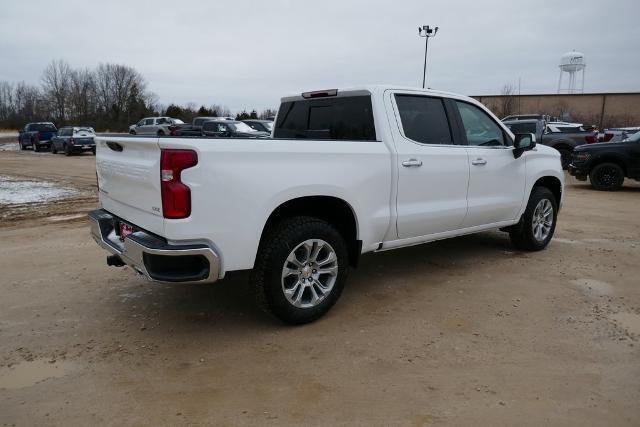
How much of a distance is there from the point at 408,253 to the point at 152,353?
11.5ft

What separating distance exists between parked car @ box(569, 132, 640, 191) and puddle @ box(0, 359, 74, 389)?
12695mm

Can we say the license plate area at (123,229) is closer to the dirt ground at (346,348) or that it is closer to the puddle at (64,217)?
the dirt ground at (346,348)

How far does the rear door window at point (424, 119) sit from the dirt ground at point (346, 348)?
1.45 m

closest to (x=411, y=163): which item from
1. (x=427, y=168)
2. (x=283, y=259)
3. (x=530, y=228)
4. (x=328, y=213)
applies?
(x=427, y=168)

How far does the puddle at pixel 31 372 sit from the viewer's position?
3125 millimetres

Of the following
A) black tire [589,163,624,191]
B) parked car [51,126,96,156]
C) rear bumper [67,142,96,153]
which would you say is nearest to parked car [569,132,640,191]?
black tire [589,163,624,191]

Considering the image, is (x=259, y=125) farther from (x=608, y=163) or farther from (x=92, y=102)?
(x=92, y=102)

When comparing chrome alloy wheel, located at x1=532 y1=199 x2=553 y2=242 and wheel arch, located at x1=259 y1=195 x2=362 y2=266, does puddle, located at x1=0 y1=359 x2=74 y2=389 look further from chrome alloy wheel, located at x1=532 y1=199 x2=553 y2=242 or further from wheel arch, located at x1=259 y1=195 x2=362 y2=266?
chrome alloy wheel, located at x1=532 y1=199 x2=553 y2=242

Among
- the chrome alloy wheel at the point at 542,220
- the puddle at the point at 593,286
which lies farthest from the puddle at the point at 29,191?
the puddle at the point at 593,286

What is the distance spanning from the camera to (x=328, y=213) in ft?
13.7

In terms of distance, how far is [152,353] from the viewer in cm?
350

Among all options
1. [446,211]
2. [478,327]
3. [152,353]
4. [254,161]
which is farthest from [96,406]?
[446,211]

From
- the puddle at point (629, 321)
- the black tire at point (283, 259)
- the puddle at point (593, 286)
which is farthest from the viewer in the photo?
the puddle at point (593, 286)

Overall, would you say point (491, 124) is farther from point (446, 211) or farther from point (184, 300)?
point (184, 300)
